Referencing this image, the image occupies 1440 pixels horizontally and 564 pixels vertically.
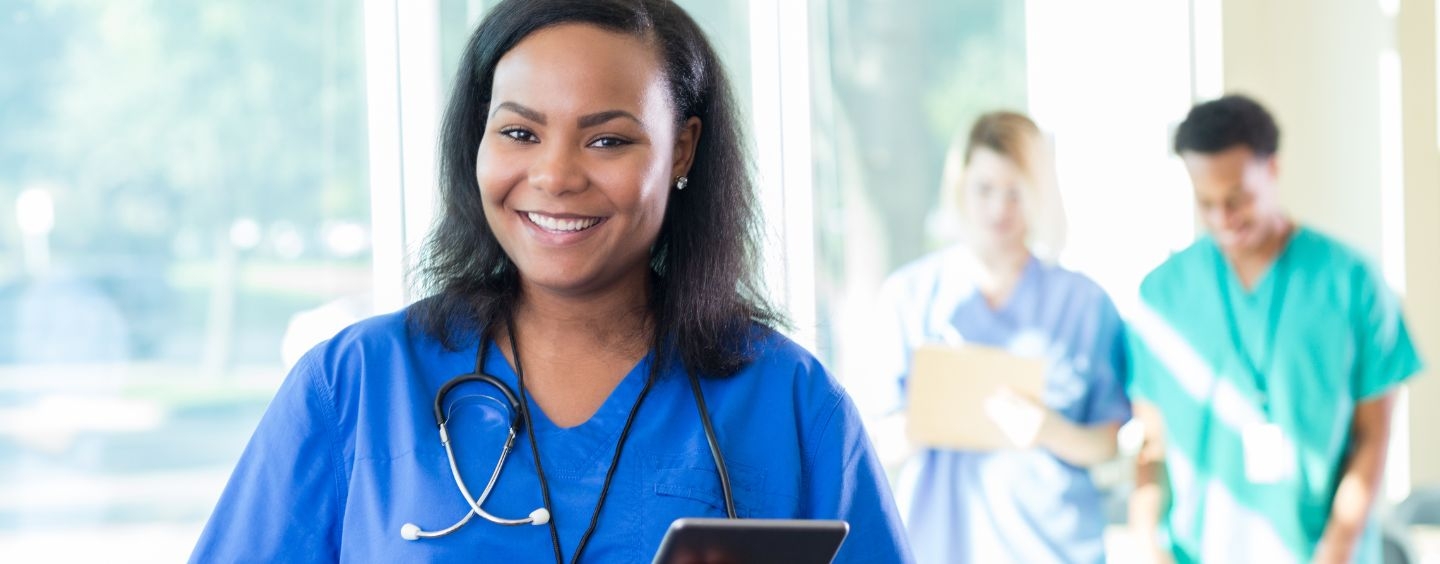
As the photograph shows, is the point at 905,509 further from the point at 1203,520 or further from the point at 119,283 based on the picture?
the point at 119,283

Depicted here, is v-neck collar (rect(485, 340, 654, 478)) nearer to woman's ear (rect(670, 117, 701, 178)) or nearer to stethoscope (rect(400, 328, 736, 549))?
stethoscope (rect(400, 328, 736, 549))

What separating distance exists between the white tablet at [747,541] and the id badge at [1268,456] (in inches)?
68.3

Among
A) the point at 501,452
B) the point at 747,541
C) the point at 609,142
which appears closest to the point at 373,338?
the point at 501,452

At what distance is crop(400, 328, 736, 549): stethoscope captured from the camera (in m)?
1.03

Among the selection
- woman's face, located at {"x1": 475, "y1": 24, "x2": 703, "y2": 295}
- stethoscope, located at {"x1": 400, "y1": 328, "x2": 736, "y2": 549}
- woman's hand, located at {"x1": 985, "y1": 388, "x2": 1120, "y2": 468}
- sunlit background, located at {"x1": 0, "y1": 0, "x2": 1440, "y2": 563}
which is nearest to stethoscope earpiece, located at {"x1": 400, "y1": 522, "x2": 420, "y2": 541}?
stethoscope, located at {"x1": 400, "y1": 328, "x2": 736, "y2": 549}

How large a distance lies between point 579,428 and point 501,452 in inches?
2.7

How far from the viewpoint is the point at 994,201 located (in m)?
2.75

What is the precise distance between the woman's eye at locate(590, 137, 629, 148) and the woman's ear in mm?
109

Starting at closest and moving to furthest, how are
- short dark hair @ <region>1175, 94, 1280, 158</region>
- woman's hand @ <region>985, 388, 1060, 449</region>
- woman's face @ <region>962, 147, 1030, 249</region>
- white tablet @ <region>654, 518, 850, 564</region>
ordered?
white tablet @ <region>654, 518, 850, 564</region>, short dark hair @ <region>1175, 94, 1280, 158</region>, woman's hand @ <region>985, 388, 1060, 449</region>, woman's face @ <region>962, 147, 1030, 249</region>

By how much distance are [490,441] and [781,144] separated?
2.14 metres

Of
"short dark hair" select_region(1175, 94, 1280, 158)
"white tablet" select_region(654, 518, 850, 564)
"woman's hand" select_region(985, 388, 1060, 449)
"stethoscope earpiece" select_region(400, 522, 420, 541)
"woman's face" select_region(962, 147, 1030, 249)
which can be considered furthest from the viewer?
"woman's face" select_region(962, 147, 1030, 249)

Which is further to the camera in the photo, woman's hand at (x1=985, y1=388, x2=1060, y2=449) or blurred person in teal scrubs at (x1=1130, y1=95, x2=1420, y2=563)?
woman's hand at (x1=985, y1=388, x2=1060, y2=449)

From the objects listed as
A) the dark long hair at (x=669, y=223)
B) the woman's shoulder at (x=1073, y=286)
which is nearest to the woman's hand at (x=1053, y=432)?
the woman's shoulder at (x=1073, y=286)

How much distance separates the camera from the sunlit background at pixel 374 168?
2.43 metres
